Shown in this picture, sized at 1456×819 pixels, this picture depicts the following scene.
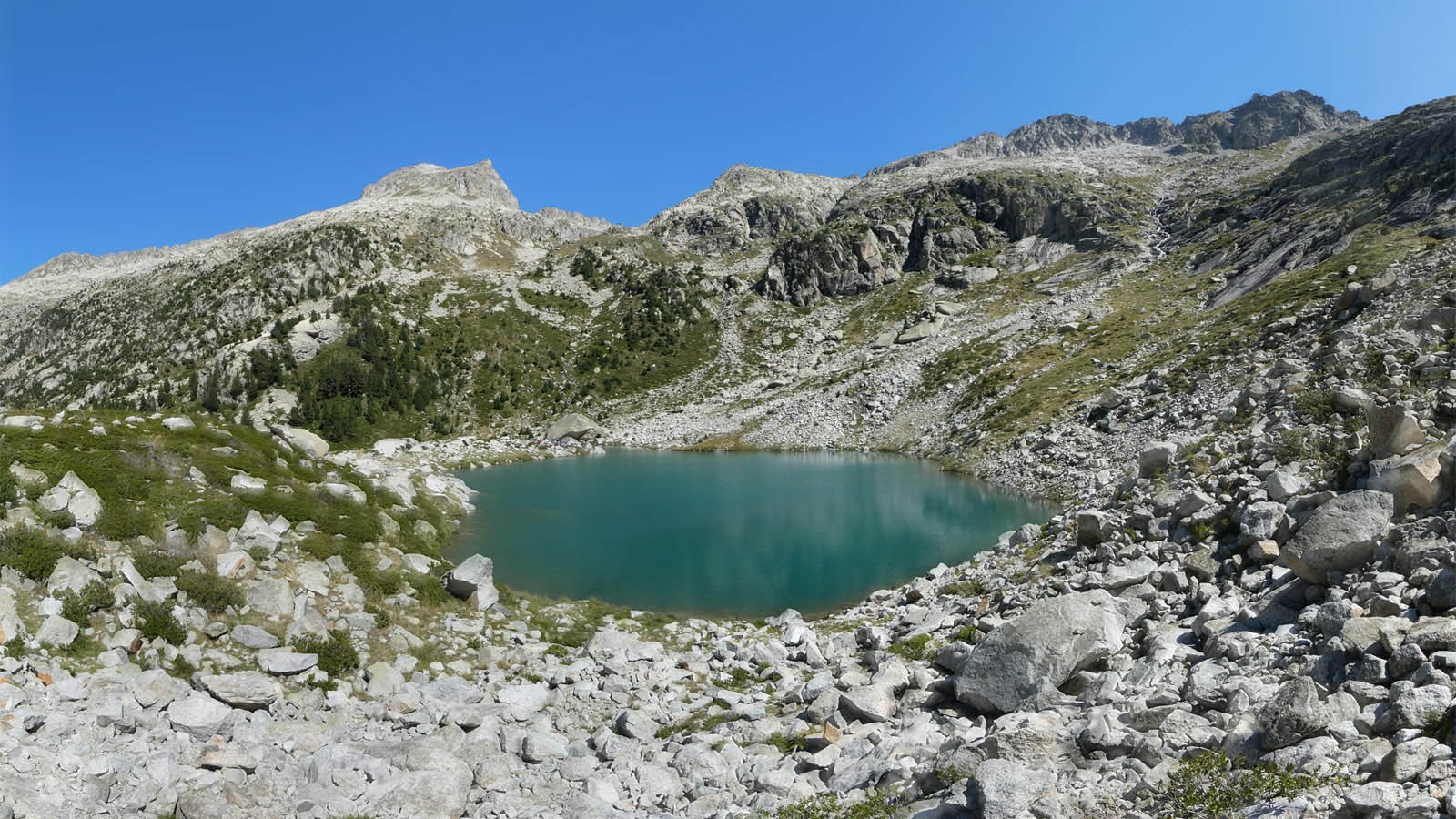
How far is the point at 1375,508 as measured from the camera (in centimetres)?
1083

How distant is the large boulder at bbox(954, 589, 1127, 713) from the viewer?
10.4 m

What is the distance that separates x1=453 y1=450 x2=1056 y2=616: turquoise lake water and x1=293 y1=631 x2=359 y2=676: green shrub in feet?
32.5

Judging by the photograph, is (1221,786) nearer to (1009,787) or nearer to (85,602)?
(1009,787)

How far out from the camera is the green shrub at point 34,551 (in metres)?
12.9

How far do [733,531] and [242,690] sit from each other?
82.8ft

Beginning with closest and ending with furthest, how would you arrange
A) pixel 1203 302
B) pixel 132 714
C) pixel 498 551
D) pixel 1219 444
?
pixel 132 714
pixel 1219 444
pixel 498 551
pixel 1203 302

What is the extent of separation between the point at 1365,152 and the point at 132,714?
158019mm

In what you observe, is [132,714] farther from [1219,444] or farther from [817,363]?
[817,363]

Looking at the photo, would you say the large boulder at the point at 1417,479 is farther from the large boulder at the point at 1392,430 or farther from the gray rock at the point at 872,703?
the gray rock at the point at 872,703

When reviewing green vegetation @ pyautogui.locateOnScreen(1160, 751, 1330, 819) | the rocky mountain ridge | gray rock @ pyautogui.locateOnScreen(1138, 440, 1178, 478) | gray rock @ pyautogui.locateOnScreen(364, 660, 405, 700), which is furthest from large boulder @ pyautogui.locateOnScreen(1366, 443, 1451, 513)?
gray rock @ pyautogui.locateOnScreen(364, 660, 405, 700)

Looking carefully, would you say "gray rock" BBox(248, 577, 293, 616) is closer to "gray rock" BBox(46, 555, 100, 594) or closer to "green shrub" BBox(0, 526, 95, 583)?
"gray rock" BBox(46, 555, 100, 594)

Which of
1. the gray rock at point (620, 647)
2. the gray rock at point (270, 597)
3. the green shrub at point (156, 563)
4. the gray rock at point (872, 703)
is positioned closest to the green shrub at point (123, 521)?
the green shrub at point (156, 563)

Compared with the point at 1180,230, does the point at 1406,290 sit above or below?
below

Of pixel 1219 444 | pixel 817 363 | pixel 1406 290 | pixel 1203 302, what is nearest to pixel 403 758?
pixel 1219 444
